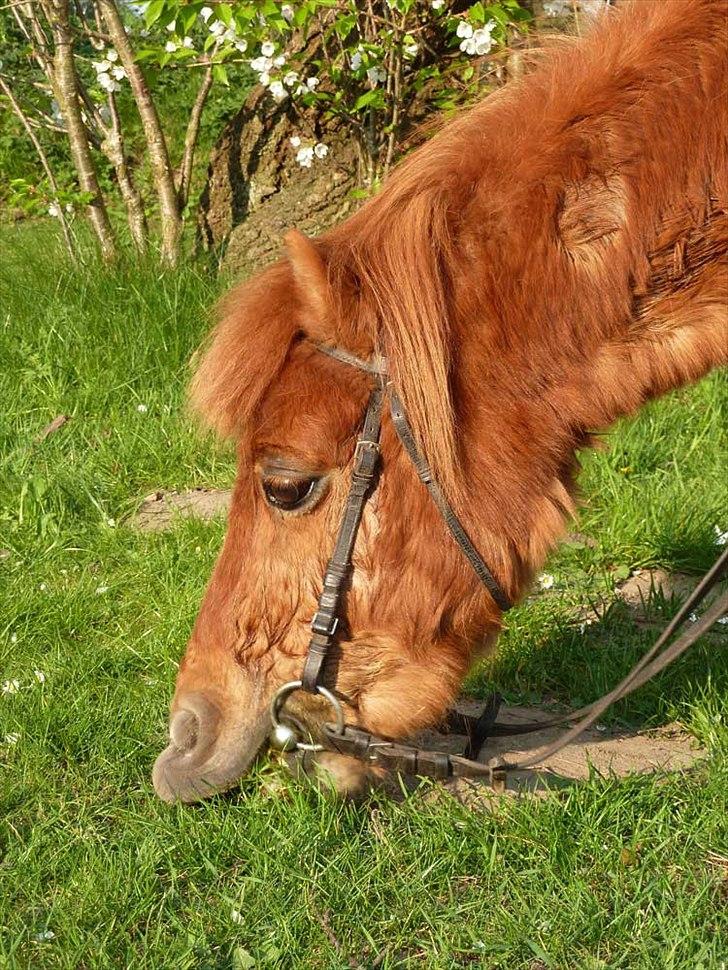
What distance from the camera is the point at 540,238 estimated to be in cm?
225

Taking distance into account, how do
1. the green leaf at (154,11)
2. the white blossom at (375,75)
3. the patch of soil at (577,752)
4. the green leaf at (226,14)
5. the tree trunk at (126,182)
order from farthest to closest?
the tree trunk at (126,182) → the white blossom at (375,75) → the green leaf at (154,11) → the green leaf at (226,14) → the patch of soil at (577,752)

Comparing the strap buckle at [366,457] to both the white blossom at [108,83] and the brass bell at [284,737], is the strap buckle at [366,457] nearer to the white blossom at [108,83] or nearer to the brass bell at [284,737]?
the brass bell at [284,737]

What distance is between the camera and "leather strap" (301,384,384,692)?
238cm

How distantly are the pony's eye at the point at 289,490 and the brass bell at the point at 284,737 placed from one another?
22.1 inches

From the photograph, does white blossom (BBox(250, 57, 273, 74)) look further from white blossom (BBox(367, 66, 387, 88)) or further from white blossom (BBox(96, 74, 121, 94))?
white blossom (BBox(96, 74, 121, 94))

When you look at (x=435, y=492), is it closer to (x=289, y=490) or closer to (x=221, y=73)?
(x=289, y=490)

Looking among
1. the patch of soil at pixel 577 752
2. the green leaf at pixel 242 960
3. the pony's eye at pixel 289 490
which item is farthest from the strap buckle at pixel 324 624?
the patch of soil at pixel 577 752

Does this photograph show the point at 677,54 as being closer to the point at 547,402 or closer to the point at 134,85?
the point at 547,402

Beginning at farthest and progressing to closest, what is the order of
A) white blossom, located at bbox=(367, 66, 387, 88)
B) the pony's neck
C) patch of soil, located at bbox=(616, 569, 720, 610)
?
white blossom, located at bbox=(367, 66, 387, 88)
patch of soil, located at bbox=(616, 569, 720, 610)
the pony's neck

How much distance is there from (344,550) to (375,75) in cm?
410

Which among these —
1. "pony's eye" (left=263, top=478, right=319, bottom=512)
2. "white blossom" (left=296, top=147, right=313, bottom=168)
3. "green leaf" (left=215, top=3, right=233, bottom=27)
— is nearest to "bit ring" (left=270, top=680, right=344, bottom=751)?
"pony's eye" (left=263, top=478, right=319, bottom=512)

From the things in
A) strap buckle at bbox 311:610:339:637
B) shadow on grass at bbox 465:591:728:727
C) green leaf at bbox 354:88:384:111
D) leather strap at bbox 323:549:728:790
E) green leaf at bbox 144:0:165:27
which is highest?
green leaf at bbox 144:0:165:27

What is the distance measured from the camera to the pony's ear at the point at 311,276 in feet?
7.49

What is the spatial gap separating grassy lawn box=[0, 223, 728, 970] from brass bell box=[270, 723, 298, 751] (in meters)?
0.29
